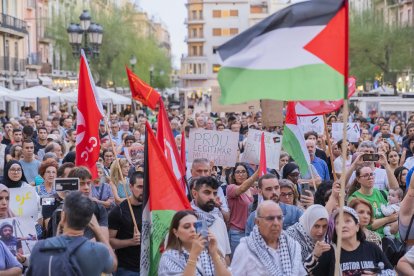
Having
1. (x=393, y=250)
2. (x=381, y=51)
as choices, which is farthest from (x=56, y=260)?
(x=381, y=51)

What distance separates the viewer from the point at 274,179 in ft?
30.0

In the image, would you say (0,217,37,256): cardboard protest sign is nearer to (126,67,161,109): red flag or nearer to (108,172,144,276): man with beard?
(108,172,144,276): man with beard

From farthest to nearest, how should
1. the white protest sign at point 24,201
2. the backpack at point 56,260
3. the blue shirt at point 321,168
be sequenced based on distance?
the blue shirt at point 321,168 < the white protest sign at point 24,201 < the backpack at point 56,260

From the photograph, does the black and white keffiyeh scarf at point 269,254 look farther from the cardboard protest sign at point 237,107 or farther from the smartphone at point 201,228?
the cardboard protest sign at point 237,107

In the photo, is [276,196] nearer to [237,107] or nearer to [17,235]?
[17,235]

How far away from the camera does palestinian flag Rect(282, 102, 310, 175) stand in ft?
39.4

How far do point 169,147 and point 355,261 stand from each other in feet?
9.69

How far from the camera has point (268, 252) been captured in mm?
6836

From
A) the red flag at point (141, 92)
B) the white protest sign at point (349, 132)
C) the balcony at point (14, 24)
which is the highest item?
the balcony at point (14, 24)

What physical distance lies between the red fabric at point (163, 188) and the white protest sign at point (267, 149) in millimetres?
4640

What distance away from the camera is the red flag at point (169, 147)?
9.27 meters

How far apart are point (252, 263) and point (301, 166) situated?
5139 mm

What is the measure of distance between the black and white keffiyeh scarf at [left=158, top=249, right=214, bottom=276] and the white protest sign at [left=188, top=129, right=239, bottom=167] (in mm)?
6138

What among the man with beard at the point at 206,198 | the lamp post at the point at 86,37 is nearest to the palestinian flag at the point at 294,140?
the man with beard at the point at 206,198
